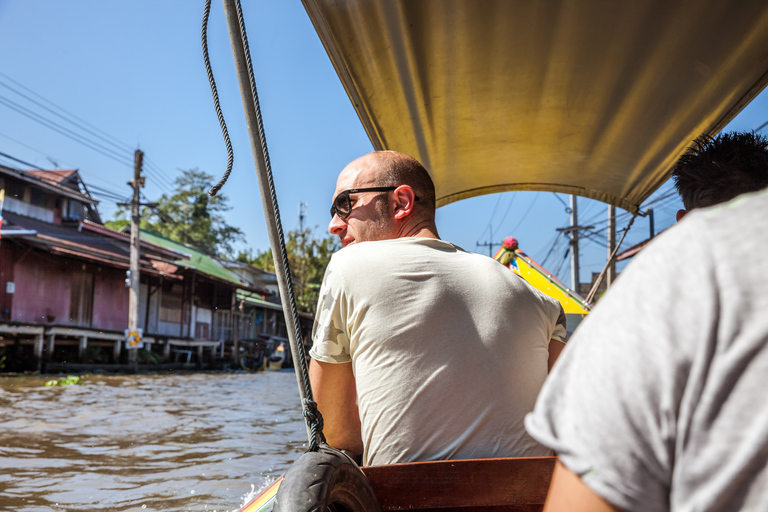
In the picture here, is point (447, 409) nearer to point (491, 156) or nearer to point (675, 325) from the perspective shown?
point (675, 325)

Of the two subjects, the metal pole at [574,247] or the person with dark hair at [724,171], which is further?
the metal pole at [574,247]

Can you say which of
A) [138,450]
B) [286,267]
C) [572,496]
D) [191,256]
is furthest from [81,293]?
[572,496]

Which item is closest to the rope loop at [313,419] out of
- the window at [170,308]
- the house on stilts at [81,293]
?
the house on stilts at [81,293]

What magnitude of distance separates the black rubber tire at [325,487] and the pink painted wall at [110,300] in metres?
20.8

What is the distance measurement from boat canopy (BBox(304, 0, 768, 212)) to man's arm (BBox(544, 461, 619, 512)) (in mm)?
1768

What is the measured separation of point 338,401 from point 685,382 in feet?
3.94

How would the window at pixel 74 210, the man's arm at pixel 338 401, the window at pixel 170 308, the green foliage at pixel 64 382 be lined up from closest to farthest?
the man's arm at pixel 338 401
the green foliage at pixel 64 382
the window at pixel 74 210
the window at pixel 170 308

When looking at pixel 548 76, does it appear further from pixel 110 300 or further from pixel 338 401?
pixel 110 300

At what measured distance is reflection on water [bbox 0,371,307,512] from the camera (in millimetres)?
4043

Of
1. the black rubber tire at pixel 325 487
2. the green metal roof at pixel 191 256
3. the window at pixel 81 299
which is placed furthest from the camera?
the green metal roof at pixel 191 256

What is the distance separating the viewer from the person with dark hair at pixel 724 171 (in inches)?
72.7

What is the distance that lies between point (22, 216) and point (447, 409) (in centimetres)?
2160

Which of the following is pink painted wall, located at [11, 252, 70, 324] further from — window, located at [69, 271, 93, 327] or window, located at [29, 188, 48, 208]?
window, located at [29, 188, 48, 208]

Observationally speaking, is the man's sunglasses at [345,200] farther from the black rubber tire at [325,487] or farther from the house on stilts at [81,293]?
the house on stilts at [81,293]
